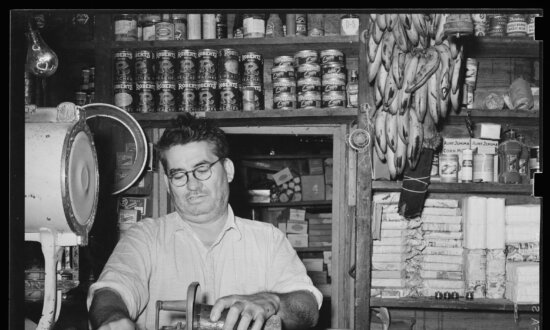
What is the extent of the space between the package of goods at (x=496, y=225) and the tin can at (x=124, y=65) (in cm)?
202

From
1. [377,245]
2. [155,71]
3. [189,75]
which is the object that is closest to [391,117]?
[377,245]

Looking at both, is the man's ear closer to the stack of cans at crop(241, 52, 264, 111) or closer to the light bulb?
the stack of cans at crop(241, 52, 264, 111)

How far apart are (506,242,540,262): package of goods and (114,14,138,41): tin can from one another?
228 centimetres

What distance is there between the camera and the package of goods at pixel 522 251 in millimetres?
2672

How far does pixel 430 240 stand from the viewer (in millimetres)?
2721

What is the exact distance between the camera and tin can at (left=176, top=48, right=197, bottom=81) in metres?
2.80

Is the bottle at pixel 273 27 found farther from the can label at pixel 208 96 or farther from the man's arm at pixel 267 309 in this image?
the man's arm at pixel 267 309

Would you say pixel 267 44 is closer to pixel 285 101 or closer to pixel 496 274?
pixel 285 101

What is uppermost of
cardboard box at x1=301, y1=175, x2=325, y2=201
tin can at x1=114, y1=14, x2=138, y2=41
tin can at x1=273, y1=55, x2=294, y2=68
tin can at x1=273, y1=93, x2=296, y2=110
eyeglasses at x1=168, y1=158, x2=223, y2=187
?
tin can at x1=114, y1=14, x2=138, y2=41

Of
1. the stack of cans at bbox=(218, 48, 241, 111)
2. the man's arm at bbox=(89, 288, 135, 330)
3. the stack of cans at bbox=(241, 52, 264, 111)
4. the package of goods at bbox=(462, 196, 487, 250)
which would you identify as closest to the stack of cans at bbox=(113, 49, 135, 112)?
the stack of cans at bbox=(218, 48, 241, 111)

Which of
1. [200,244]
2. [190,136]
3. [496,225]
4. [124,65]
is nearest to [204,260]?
[200,244]

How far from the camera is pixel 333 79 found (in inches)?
107

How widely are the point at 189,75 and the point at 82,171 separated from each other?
1282mm

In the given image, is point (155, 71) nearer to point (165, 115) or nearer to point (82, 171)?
point (165, 115)
